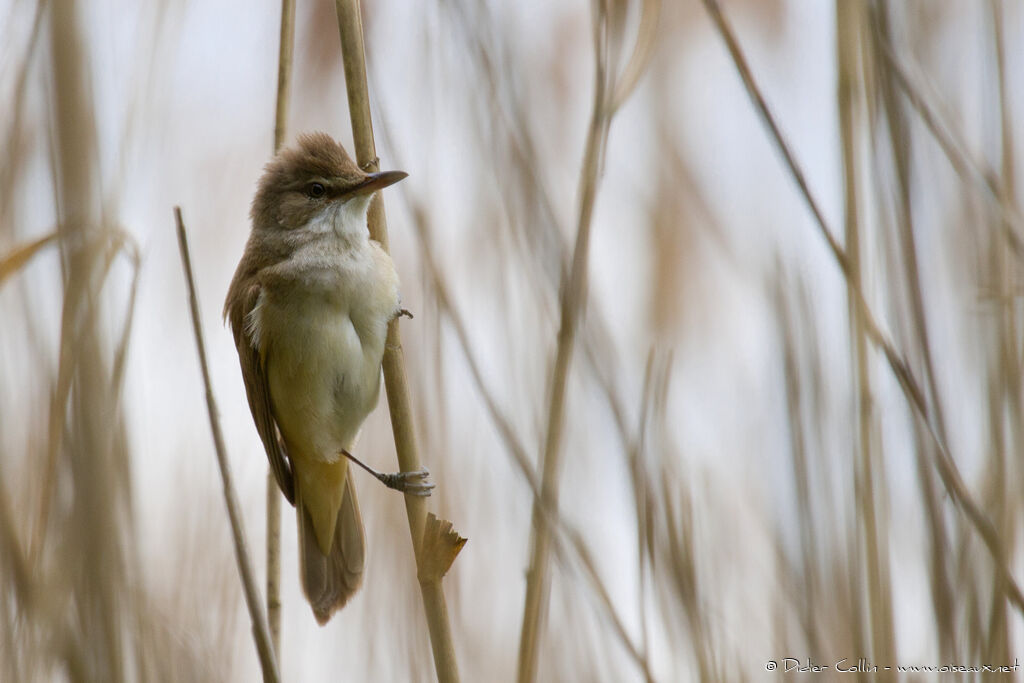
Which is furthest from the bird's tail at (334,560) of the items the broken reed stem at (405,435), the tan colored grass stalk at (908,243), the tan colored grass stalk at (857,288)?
the tan colored grass stalk at (908,243)

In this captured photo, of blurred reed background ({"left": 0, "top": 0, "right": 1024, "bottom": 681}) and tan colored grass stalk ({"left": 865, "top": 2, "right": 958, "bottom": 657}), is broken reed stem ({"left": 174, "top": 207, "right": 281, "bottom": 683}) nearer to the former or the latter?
blurred reed background ({"left": 0, "top": 0, "right": 1024, "bottom": 681})

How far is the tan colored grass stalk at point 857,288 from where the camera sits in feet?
5.70

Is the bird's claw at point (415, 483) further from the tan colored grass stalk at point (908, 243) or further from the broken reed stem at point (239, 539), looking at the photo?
the tan colored grass stalk at point (908, 243)

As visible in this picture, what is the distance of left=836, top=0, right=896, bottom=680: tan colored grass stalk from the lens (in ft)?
5.70

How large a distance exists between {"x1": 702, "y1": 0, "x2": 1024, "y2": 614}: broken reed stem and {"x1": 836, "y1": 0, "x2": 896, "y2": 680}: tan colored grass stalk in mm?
22

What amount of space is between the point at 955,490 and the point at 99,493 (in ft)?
4.57

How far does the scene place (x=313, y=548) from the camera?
10.2ft

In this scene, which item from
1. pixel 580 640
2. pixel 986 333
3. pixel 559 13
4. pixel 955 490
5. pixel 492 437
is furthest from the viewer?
pixel 559 13

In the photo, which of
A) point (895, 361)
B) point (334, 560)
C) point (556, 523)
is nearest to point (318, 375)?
point (334, 560)

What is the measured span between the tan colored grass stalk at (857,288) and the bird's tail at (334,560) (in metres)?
1.61

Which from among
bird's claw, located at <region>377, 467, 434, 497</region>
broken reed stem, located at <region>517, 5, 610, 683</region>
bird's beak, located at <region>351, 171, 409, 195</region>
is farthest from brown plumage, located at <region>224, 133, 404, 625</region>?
broken reed stem, located at <region>517, 5, 610, 683</region>

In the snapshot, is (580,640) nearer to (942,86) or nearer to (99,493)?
(99,493)

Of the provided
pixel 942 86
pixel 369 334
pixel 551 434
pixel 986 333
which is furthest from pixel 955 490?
pixel 369 334

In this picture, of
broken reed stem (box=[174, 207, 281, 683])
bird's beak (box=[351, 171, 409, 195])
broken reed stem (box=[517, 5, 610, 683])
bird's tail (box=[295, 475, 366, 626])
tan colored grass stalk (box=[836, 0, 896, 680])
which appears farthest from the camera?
bird's tail (box=[295, 475, 366, 626])
